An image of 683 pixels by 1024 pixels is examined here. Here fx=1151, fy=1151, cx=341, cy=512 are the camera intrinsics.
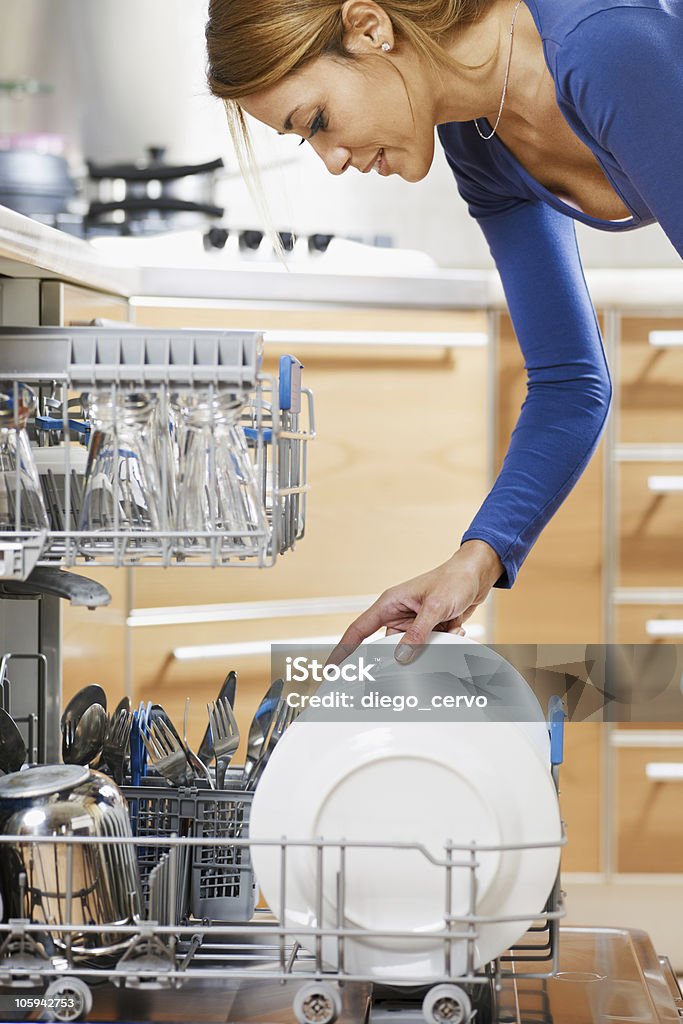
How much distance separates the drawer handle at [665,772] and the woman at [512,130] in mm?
993

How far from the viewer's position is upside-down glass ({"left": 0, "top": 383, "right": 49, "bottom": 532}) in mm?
669

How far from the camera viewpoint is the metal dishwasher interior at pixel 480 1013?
1.97ft

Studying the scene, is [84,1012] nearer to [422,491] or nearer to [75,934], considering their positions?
[75,934]

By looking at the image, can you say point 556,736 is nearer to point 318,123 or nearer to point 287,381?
point 287,381

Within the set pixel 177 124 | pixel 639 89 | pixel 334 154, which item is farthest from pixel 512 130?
A: pixel 177 124

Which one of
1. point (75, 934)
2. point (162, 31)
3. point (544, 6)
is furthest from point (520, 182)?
point (162, 31)

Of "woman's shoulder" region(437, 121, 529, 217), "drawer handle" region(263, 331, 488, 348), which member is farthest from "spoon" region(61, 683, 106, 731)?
"drawer handle" region(263, 331, 488, 348)

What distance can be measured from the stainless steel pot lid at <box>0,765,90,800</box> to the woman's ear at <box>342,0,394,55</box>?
499 millimetres

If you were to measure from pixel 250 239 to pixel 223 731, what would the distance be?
47.9 inches

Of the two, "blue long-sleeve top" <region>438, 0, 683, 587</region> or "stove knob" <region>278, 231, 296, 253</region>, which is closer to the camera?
"blue long-sleeve top" <region>438, 0, 683, 587</region>

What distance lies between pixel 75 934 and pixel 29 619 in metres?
0.37

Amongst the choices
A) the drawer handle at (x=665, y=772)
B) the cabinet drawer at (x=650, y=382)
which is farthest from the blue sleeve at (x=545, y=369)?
the drawer handle at (x=665, y=772)

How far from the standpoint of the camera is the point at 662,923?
181 centimetres

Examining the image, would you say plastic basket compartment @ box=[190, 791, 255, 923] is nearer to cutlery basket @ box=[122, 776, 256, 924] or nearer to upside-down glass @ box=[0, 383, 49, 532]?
cutlery basket @ box=[122, 776, 256, 924]
